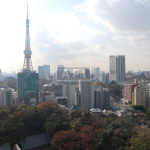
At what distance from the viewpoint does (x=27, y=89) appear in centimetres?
1329

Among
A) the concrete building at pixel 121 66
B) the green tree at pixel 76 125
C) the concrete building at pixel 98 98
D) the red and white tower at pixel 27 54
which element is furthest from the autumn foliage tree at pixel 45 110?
the concrete building at pixel 121 66

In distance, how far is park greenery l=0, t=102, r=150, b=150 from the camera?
16.5 feet

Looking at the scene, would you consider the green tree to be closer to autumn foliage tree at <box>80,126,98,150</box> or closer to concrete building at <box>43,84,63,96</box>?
autumn foliage tree at <box>80,126,98,150</box>

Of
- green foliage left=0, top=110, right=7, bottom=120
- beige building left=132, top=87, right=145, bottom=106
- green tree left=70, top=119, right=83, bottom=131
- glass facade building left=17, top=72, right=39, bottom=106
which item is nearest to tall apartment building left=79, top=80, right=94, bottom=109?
beige building left=132, top=87, right=145, bottom=106

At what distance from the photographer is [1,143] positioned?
19.4ft

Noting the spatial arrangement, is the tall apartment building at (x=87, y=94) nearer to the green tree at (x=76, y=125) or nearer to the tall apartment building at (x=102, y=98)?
the tall apartment building at (x=102, y=98)

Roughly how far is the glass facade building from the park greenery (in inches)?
233

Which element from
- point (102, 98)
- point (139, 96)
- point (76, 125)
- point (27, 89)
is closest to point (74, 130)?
point (76, 125)

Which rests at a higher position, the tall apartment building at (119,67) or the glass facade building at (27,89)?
the tall apartment building at (119,67)

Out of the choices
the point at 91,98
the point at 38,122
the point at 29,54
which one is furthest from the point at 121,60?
the point at 38,122

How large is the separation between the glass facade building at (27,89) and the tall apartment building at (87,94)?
440 centimetres

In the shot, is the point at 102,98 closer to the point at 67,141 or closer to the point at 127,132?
the point at 127,132

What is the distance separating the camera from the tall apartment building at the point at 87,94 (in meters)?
11.6

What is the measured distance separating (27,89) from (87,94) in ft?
17.6
